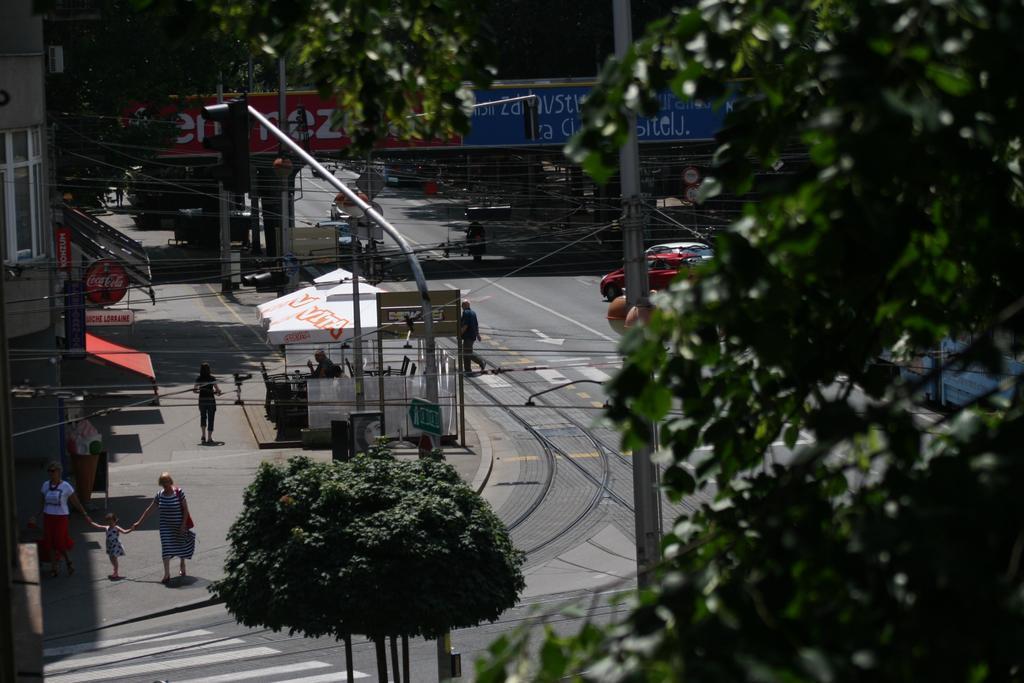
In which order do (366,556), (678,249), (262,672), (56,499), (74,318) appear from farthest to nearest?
(678,249) < (74,318) < (56,499) < (262,672) < (366,556)

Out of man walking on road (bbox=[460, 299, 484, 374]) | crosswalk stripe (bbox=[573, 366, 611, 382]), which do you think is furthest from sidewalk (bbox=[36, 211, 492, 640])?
crosswalk stripe (bbox=[573, 366, 611, 382])

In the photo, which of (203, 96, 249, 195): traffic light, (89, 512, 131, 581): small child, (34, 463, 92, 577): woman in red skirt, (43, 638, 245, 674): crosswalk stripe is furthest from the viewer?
(89, 512, 131, 581): small child

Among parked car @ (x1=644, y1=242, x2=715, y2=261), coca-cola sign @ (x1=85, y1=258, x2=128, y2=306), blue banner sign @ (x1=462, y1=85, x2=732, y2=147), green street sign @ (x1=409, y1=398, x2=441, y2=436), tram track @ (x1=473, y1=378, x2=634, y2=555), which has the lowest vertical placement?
tram track @ (x1=473, y1=378, x2=634, y2=555)

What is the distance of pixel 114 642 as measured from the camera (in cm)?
1719

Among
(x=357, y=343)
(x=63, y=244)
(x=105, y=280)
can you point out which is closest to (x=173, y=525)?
(x=357, y=343)

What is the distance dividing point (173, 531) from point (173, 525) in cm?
9

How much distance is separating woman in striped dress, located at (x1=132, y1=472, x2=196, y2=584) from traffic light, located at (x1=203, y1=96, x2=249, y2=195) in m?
5.69

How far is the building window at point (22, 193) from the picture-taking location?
22.6 m

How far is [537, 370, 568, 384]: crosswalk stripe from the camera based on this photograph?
32.5 meters

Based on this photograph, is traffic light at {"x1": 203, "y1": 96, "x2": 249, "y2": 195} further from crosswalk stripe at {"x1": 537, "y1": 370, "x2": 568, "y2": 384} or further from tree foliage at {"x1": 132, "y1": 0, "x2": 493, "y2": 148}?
crosswalk stripe at {"x1": 537, "y1": 370, "x2": 568, "y2": 384}

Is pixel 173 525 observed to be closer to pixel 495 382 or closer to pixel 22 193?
pixel 22 193

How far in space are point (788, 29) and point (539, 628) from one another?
13.9 m

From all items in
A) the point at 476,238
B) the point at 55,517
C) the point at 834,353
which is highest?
the point at 476,238

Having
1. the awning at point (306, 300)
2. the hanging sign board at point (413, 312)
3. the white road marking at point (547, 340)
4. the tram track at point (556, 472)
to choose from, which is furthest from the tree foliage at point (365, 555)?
the white road marking at point (547, 340)
